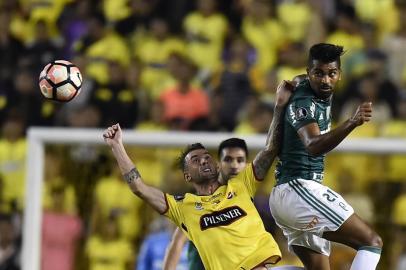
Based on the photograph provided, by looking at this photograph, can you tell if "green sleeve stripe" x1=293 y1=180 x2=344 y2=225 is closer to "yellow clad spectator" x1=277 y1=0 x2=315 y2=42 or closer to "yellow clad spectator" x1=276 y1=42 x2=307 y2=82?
"yellow clad spectator" x1=276 y1=42 x2=307 y2=82

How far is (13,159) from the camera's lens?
1308 centimetres

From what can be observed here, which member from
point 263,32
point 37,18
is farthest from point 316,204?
point 37,18

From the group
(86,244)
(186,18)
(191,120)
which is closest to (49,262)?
(86,244)

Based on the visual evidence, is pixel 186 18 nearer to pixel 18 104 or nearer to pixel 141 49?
pixel 141 49

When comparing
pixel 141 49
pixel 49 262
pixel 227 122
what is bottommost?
pixel 49 262

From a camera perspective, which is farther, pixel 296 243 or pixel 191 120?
pixel 191 120

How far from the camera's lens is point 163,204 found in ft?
26.3

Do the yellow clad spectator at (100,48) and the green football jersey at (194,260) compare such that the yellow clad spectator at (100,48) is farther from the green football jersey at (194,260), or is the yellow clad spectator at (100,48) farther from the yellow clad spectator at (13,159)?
the green football jersey at (194,260)

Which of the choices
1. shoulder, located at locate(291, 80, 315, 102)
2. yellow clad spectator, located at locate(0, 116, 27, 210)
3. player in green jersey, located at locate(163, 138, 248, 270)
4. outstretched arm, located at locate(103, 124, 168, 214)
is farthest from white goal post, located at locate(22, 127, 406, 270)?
shoulder, located at locate(291, 80, 315, 102)

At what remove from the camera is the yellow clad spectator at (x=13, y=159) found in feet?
41.9

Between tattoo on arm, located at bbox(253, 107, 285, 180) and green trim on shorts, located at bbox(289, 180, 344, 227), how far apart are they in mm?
356

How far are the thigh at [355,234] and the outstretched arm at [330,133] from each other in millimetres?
511

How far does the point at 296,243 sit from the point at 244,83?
241 inches

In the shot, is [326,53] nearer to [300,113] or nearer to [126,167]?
[300,113]
